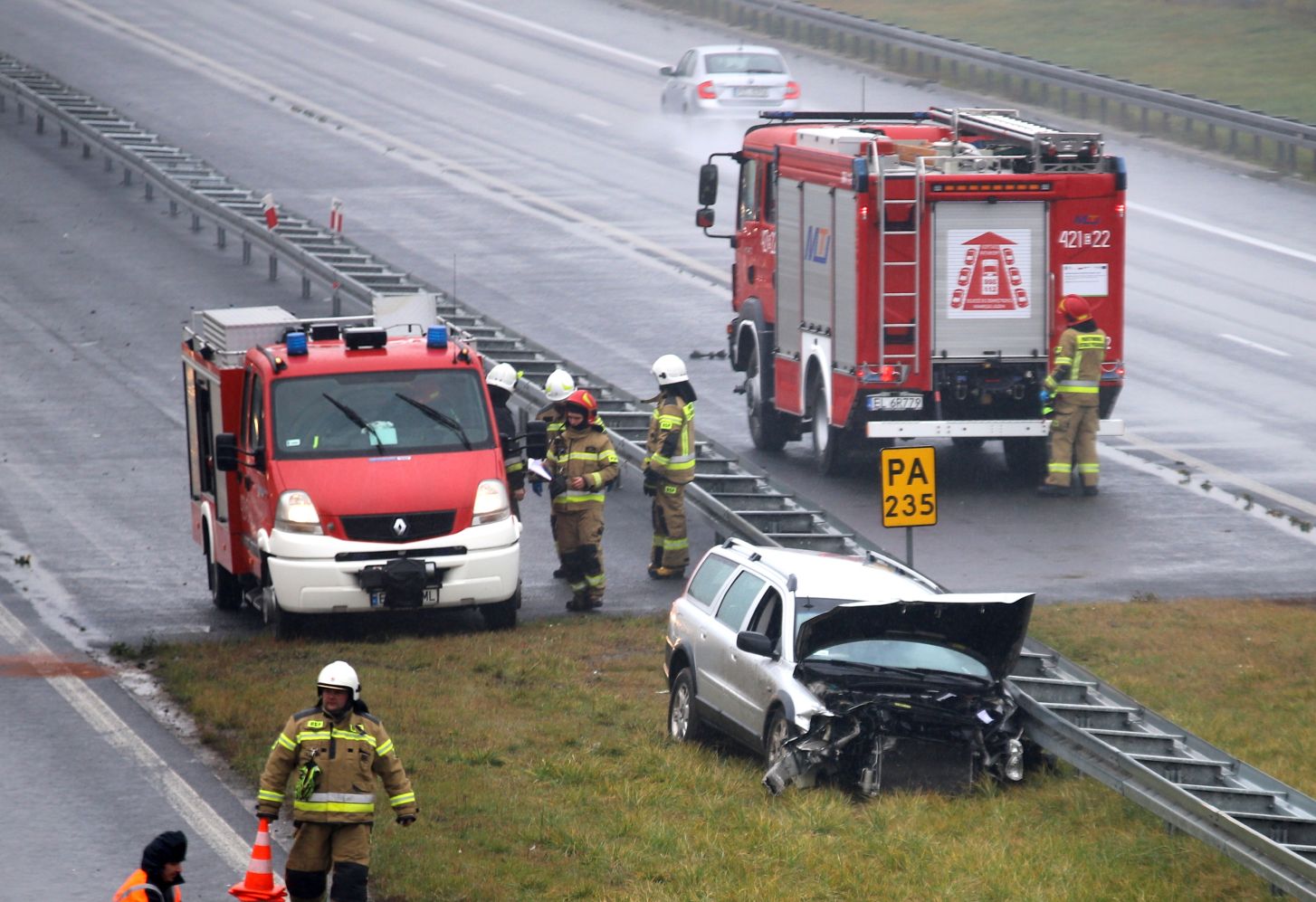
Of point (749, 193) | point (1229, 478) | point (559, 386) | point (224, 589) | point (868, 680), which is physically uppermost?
point (749, 193)

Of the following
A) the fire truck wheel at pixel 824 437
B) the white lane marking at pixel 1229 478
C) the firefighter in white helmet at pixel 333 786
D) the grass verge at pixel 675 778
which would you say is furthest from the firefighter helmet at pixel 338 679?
the fire truck wheel at pixel 824 437

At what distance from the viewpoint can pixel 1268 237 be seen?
1267 inches

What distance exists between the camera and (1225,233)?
32625 millimetres

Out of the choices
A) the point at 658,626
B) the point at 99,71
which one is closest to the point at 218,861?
the point at 658,626

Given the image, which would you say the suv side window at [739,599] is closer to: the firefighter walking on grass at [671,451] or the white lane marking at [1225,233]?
the firefighter walking on grass at [671,451]

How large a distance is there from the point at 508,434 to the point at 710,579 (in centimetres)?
427

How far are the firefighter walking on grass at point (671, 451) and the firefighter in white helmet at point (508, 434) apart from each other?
3.62ft

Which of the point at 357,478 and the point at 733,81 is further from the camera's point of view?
the point at 733,81

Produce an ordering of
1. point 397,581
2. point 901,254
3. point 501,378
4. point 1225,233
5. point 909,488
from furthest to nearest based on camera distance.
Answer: point 1225,233 < point 901,254 < point 501,378 < point 397,581 < point 909,488

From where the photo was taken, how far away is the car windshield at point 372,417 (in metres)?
16.4

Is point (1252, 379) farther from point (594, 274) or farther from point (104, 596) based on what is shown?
point (104, 596)

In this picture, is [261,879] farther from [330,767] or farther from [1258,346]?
[1258,346]

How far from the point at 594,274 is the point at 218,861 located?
19.8 metres

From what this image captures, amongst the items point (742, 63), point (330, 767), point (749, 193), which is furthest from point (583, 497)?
point (742, 63)
